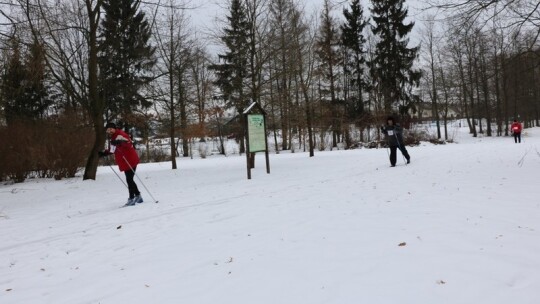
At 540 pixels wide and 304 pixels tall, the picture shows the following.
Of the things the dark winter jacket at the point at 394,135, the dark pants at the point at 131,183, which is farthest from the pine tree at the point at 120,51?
the dark winter jacket at the point at 394,135

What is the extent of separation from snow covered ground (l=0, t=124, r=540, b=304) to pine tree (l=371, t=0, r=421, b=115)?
28260 millimetres

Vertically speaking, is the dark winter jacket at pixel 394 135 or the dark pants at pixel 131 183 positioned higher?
the dark winter jacket at pixel 394 135

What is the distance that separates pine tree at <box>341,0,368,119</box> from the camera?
37938 mm

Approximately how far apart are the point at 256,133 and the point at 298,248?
9.06 m

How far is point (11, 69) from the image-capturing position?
13.0 meters

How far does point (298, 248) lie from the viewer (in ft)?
15.5

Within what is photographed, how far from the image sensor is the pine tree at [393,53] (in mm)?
35750

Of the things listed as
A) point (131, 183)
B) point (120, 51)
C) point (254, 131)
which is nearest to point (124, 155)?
point (131, 183)

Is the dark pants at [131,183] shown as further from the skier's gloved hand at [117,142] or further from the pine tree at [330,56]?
the pine tree at [330,56]

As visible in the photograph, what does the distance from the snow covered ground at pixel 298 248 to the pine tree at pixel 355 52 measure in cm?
3050

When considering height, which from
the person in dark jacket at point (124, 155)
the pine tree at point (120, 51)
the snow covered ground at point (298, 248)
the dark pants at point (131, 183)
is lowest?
the snow covered ground at point (298, 248)

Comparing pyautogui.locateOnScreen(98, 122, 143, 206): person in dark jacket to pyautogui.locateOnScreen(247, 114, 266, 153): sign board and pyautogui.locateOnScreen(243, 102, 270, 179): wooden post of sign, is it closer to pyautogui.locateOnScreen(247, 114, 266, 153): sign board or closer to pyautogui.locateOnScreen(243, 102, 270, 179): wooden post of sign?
pyautogui.locateOnScreen(243, 102, 270, 179): wooden post of sign

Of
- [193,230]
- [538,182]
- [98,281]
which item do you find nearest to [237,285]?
[98,281]

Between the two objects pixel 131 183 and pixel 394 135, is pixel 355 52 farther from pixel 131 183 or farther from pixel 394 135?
pixel 131 183
